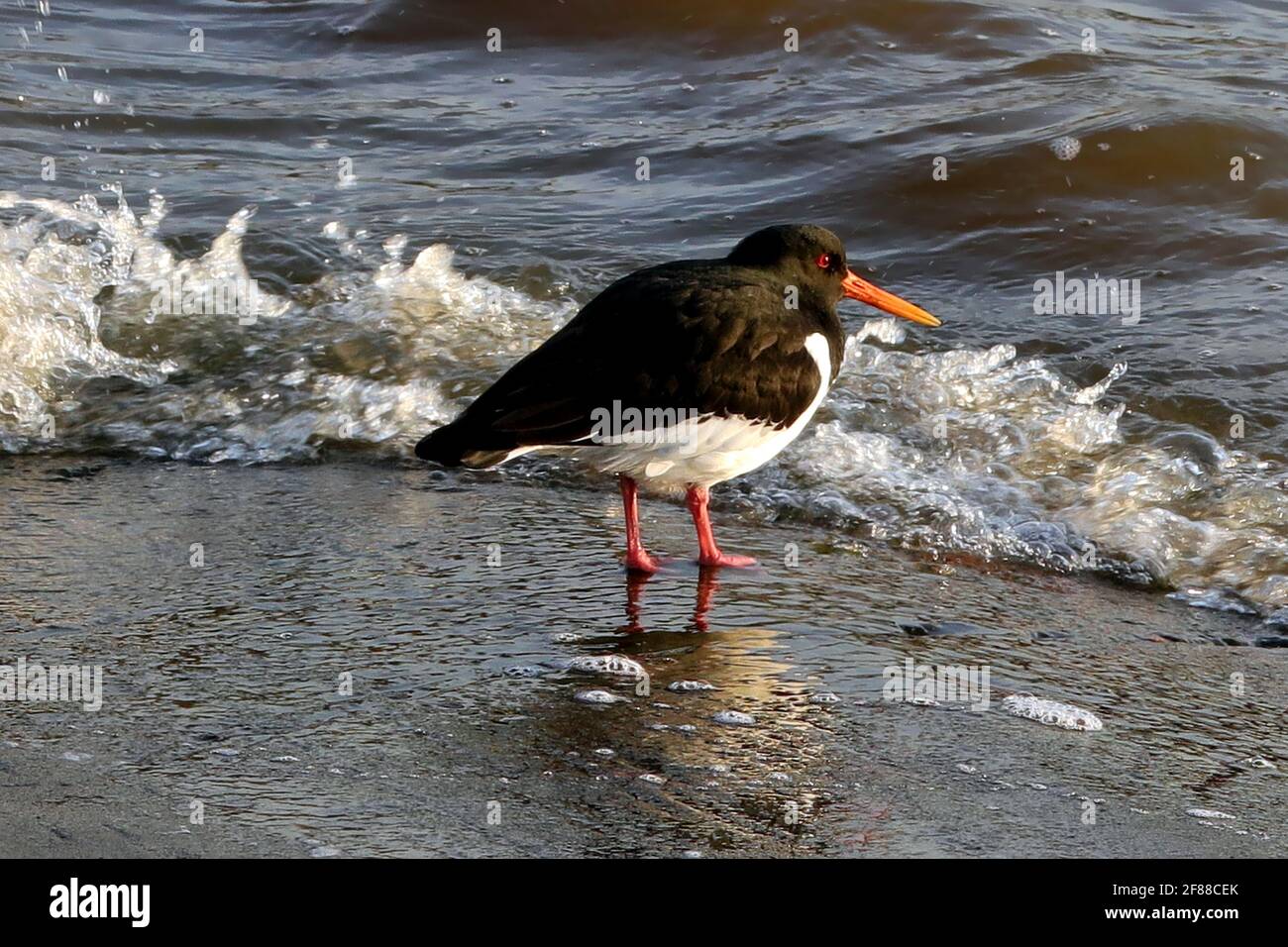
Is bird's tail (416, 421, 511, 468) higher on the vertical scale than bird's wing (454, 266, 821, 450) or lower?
lower

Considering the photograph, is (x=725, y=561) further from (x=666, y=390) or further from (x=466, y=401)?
(x=466, y=401)

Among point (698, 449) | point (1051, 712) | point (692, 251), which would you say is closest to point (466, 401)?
point (698, 449)

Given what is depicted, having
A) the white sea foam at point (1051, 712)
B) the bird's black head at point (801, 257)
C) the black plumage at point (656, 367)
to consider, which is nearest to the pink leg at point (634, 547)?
the black plumage at point (656, 367)

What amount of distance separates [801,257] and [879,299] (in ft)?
1.89

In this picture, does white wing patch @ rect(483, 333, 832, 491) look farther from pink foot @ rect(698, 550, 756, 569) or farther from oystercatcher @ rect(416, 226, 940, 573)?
pink foot @ rect(698, 550, 756, 569)

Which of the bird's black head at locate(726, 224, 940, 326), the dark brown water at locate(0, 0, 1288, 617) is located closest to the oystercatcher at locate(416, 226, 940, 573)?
the bird's black head at locate(726, 224, 940, 326)

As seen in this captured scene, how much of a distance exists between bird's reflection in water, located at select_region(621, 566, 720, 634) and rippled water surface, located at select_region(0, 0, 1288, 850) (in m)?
0.10

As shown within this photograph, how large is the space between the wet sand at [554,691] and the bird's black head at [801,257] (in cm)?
88

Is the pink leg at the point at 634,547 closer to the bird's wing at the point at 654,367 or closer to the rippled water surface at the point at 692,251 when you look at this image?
the rippled water surface at the point at 692,251

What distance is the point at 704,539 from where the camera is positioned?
5289mm

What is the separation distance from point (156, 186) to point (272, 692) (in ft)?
19.3

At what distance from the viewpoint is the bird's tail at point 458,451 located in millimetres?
4797

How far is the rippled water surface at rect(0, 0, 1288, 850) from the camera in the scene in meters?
5.54

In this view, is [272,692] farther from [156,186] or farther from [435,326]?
[156,186]
